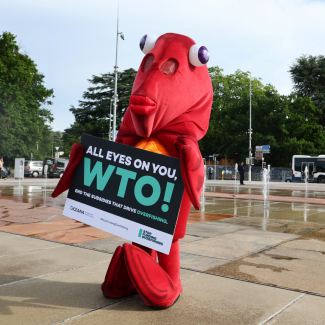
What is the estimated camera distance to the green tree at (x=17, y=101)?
35562 mm

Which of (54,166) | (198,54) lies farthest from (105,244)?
(54,166)

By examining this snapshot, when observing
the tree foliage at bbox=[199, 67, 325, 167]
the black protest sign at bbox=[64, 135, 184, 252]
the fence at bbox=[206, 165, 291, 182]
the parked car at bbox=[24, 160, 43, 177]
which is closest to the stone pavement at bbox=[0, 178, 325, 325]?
the black protest sign at bbox=[64, 135, 184, 252]

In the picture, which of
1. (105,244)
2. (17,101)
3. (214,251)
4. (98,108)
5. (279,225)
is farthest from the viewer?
(98,108)

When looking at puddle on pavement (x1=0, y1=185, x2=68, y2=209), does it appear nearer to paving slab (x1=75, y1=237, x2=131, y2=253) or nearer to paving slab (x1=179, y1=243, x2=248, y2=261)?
paving slab (x1=75, y1=237, x2=131, y2=253)

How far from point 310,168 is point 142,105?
3443cm

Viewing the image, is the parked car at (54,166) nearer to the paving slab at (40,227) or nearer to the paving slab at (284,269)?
the paving slab at (40,227)

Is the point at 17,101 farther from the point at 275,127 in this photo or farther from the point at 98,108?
the point at 275,127

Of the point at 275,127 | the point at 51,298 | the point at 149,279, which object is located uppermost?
the point at 275,127

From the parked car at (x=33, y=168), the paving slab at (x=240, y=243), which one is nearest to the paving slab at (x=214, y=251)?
the paving slab at (x=240, y=243)

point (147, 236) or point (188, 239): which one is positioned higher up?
point (147, 236)

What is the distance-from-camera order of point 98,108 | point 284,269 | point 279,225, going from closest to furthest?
1. point 284,269
2. point 279,225
3. point 98,108

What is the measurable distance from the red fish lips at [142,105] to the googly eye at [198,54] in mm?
665

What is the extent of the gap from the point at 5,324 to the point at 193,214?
287 inches

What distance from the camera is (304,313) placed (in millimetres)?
A: 3061
